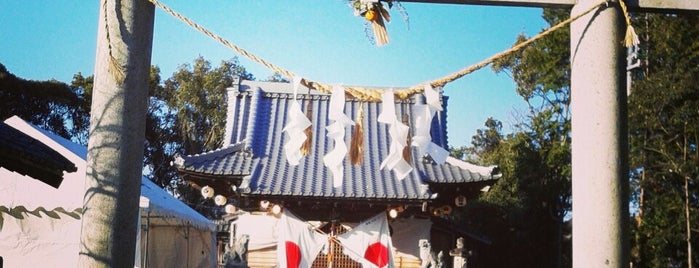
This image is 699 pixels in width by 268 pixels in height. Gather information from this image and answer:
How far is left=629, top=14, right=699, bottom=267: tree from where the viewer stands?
11.3 meters

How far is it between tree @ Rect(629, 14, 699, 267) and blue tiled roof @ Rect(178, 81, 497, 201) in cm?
316

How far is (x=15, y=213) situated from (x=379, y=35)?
197 cm

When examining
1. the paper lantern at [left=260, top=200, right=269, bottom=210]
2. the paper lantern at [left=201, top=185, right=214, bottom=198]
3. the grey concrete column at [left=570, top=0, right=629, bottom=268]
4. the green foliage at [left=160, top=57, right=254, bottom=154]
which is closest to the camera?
the grey concrete column at [left=570, top=0, right=629, bottom=268]

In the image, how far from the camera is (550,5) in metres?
3.54

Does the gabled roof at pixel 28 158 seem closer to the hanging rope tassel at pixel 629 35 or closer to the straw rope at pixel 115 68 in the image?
the straw rope at pixel 115 68

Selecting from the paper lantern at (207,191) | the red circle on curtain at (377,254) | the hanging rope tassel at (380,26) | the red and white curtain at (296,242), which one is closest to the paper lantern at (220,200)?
the paper lantern at (207,191)

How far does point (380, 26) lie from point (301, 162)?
9.50 m

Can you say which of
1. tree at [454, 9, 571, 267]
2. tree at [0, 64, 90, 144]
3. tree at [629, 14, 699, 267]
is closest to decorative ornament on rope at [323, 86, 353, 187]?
tree at [629, 14, 699, 267]

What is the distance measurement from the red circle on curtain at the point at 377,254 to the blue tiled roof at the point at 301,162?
1.00 m

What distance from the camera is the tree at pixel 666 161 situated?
444 inches

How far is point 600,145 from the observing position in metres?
Result: 3.20

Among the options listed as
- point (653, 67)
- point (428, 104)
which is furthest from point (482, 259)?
point (428, 104)

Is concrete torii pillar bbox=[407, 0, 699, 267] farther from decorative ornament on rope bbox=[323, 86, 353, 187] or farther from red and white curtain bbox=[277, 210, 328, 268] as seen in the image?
red and white curtain bbox=[277, 210, 328, 268]

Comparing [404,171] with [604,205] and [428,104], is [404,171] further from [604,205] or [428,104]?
[604,205]
